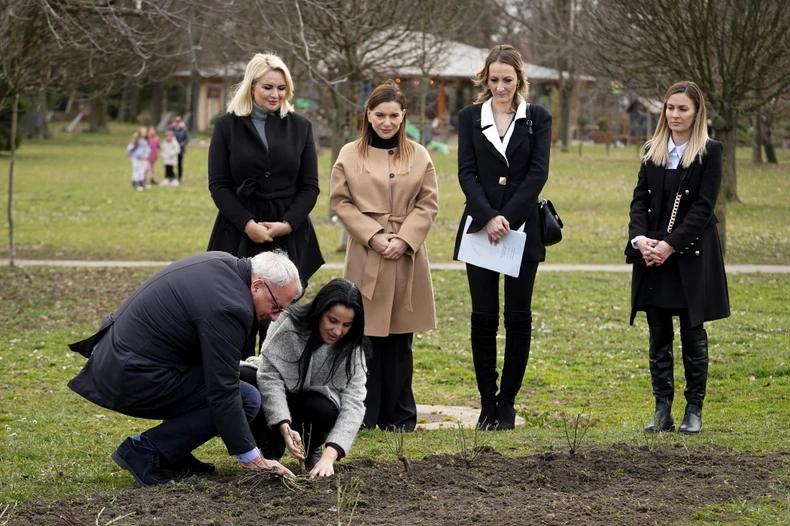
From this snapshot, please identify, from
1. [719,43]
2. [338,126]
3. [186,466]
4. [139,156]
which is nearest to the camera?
[186,466]

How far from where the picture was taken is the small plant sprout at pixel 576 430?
5.38m

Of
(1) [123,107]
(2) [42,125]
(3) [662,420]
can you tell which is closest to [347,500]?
(3) [662,420]

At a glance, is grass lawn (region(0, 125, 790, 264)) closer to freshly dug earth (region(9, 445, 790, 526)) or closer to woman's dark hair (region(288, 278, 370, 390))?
woman's dark hair (region(288, 278, 370, 390))

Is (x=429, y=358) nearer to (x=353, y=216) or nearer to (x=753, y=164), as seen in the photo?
(x=353, y=216)

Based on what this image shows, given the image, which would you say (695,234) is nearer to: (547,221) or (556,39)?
(547,221)

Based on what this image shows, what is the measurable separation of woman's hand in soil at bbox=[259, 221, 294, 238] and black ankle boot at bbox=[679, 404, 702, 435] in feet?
8.88

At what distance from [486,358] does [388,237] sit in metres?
0.96

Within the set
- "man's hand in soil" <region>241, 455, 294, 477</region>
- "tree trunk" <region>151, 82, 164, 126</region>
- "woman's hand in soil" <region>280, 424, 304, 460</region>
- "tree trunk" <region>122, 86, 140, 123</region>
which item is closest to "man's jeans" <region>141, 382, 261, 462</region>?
"woman's hand in soil" <region>280, 424, 304, 460</region>

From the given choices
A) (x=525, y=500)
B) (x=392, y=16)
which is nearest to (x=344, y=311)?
(x=525, y=500)

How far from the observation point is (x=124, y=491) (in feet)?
15.9

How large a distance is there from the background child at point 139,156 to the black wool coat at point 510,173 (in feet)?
74.7

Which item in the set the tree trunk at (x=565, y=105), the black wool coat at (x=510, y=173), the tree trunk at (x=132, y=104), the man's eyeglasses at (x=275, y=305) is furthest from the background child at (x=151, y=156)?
the tree trunk at (x=132, y=104)

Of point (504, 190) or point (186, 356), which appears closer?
point (186, 356)

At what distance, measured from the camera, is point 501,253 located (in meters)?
6.38
